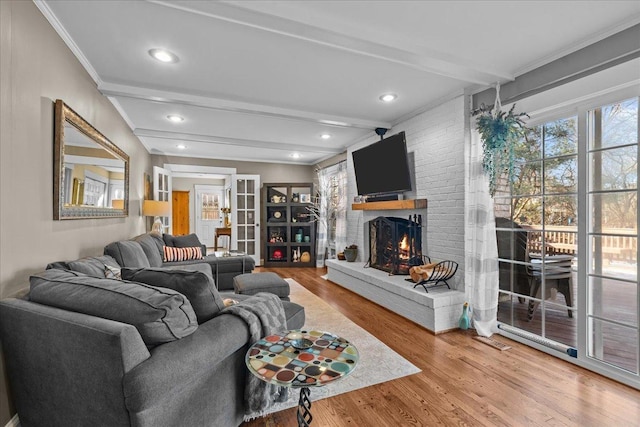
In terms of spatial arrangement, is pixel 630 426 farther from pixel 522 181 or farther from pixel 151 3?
pixel 151 3

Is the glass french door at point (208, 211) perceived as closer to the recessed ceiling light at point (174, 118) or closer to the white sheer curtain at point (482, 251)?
the recessed ceiling light at point (174, 118)

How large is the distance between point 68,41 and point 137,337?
232 centimetres

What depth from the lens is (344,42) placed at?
7.13 ft

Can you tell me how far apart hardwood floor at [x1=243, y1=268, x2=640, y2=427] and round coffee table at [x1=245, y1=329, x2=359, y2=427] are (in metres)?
0.63

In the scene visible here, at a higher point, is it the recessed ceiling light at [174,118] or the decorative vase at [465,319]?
the recessed ceiling light at [174,118]

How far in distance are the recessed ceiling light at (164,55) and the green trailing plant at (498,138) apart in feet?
8.92

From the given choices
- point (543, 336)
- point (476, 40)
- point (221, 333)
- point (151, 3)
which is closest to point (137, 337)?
point (221, 333)

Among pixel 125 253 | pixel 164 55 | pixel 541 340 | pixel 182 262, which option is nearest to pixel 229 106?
pixel 164 55

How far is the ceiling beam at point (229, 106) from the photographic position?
9.91ft

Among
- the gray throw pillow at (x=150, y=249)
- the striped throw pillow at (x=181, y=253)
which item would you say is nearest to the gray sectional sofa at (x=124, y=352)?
the gray throw pillow at (x=150, y=249)

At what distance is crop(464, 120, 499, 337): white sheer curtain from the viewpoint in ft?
9.74

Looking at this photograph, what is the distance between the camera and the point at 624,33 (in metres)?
2.04

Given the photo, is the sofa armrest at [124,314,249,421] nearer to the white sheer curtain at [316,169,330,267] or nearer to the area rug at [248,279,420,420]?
the area rug at [248,279,420,420]

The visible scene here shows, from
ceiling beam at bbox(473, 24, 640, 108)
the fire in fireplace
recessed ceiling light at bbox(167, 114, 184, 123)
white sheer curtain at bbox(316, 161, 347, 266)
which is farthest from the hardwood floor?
recessed ceiling light at bbox(167, 114, 184, 123)
